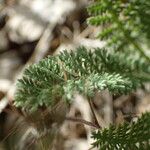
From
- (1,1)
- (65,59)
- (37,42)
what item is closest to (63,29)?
(37,42)

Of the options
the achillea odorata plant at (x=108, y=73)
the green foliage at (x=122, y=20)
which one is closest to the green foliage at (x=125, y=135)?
the achillea odorata plant at (x=108, y=73)

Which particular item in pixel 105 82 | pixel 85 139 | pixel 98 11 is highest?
pixel 98 11

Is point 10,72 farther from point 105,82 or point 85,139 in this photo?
point 105,82

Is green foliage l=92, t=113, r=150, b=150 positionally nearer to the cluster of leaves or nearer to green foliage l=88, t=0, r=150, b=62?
the cluster of leaves

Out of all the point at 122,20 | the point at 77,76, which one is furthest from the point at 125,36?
the point at 77,76

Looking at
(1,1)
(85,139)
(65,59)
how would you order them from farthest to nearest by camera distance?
(1,1) < (85,139) < (65,59)

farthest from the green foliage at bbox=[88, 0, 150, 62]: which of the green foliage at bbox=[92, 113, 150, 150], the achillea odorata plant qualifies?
the green foliage at bbox=[92, 113, 150, 150]

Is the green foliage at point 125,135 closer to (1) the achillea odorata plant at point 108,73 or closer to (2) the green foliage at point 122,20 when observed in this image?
(1) the achillea odorata plant at point 108,73
